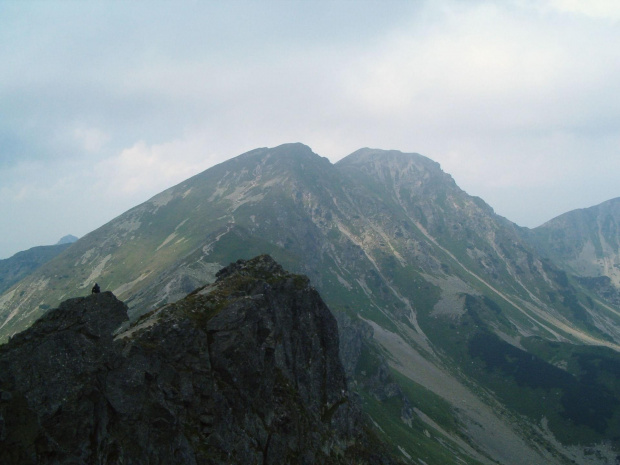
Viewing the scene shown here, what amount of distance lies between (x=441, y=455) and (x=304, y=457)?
90965 mm

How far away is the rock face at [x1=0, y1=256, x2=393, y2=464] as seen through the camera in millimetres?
20703

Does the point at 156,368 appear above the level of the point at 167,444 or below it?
above

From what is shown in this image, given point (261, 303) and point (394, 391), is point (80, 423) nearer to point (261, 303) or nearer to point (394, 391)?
point (261, 303)

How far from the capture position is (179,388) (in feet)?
93.7

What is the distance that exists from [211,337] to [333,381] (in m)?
22.0

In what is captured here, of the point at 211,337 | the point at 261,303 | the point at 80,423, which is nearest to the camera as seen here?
the point at 80,423

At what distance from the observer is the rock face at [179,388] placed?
20.7 meters

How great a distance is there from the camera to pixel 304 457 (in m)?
35.7

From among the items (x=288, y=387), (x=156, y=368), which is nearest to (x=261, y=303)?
(x=288, y=387)

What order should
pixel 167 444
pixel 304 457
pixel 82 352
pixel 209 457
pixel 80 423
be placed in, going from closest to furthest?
pixel 80 423
pixel 82 352
pixel 167 444
pixel 209 457
pixel 304 457

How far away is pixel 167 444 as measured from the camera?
2520 centimetres

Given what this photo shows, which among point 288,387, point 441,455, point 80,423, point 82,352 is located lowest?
point 441,455


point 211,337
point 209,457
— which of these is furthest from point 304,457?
point 211,337

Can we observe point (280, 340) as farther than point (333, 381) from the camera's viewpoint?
No
